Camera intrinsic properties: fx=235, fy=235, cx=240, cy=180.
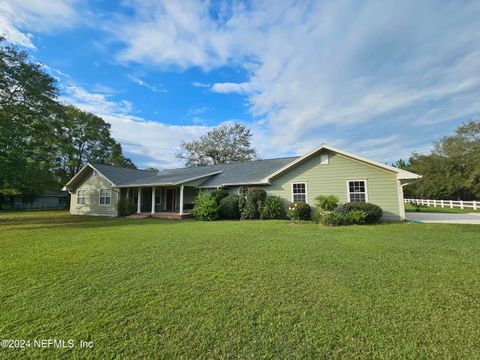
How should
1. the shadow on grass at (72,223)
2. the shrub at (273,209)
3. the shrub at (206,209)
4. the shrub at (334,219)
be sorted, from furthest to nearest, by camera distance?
the shrub at (206,209)
the shrub at (273,209)
the shadow on grass at (72,223)
the shrub at (334,219)

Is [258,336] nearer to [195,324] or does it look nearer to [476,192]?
[195,324]

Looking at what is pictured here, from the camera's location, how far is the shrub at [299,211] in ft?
43.9

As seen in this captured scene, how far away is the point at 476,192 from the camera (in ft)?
94.7

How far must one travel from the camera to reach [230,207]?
15.2 meters

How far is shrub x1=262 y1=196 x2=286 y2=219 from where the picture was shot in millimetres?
14502

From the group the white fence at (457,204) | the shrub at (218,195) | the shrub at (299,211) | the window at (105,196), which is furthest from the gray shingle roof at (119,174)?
the white fence at (457,204)

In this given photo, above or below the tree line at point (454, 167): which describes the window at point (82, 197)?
below

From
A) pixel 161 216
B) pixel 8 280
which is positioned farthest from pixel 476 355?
pixel 161 216

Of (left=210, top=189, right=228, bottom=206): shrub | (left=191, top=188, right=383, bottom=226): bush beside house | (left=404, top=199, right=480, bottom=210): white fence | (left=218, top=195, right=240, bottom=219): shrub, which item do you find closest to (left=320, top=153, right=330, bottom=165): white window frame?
(left=191, top=188, right=383, bottom=226): bush beside house

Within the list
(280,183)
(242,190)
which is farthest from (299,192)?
(242,190)

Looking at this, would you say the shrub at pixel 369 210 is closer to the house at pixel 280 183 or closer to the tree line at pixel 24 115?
the house at pixel 280 183

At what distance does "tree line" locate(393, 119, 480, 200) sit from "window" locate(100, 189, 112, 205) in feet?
129

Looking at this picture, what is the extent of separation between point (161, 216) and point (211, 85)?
32.8 feet

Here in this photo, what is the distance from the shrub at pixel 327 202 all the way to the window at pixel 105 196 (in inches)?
670
